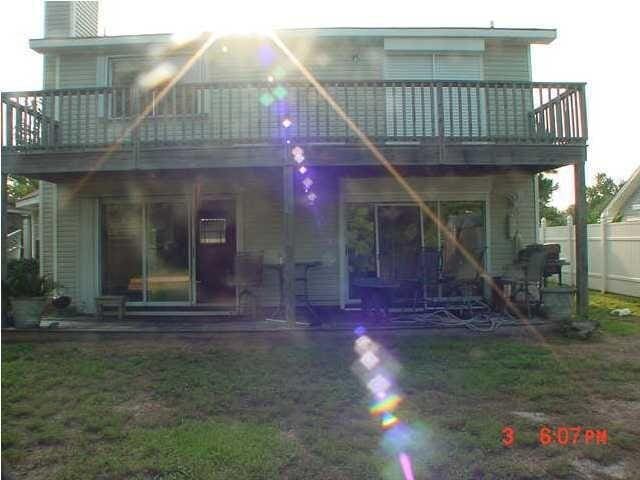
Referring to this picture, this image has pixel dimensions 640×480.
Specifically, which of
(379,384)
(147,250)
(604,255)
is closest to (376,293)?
(379,384)

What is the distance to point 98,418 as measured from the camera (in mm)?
4395

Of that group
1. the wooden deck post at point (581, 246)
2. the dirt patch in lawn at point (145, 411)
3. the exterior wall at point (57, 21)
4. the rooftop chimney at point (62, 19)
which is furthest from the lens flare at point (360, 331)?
the exterior wall at point (57, 21)

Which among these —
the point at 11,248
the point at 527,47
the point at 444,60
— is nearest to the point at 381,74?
the point at 444,60

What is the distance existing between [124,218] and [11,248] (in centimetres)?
1314

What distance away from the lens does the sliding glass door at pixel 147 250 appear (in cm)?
1002

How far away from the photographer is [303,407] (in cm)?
467

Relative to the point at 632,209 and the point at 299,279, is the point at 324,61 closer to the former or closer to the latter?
the point at 299,279

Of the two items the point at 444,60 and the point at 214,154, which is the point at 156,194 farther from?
the point at 444,60

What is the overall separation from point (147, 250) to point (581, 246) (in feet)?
24.9

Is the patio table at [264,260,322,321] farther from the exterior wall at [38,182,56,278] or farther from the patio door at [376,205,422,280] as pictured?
the exterior wall at [38,182,56,278]

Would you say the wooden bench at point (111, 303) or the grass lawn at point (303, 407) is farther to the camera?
the wooden bench at point (111, 303)

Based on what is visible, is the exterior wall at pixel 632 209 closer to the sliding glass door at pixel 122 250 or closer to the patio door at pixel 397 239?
the patio door at pixel 397 239

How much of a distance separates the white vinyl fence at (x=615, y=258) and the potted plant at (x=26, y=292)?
1207 centimetres

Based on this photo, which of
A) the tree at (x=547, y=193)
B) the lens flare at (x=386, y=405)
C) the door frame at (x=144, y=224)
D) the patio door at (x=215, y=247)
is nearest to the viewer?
the lens flare at (x=386, y=405)
